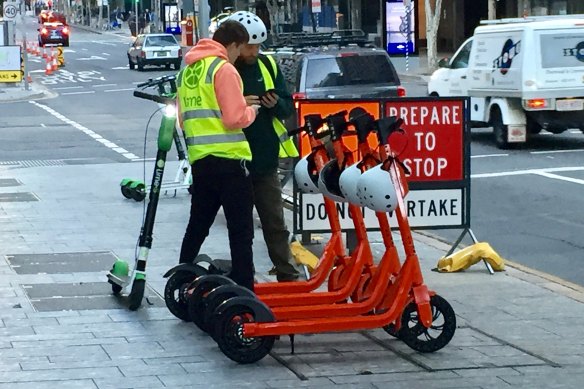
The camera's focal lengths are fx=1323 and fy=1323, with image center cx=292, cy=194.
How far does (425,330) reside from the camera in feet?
26.3

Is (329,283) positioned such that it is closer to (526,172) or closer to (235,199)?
(235,199)

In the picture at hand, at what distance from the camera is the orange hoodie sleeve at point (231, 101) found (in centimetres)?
812

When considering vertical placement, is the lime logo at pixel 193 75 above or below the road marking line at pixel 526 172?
above

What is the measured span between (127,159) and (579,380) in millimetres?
14663

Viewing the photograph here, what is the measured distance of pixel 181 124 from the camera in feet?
28.9

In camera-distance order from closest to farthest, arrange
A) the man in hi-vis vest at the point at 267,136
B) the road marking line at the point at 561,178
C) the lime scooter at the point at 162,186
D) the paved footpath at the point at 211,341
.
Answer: the paved footpath at the point at 211,341
the man in hi-vis vest at the point at 267,136
the lime scooter at the point at 162,186
the road marking line at the point at 561,178

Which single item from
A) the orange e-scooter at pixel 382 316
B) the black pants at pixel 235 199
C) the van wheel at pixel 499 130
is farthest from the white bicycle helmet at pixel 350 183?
the van wheel at pixel 499 130

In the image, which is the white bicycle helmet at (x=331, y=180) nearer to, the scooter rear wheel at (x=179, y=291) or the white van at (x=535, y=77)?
the scooter rear wheel at (x=179, y=291)

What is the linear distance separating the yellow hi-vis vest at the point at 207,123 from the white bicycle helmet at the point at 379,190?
2.96 ft

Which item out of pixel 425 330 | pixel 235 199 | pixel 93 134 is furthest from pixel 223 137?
pixel 93 134

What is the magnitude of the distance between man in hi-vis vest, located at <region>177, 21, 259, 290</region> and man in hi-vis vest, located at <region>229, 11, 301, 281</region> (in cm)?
45

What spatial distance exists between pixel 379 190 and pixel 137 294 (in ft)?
7.47

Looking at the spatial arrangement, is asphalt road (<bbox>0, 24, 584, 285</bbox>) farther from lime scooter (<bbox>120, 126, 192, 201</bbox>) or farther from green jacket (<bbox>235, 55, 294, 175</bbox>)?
lime scooter (<bbox>120, 126, 192, 201</bbox>)

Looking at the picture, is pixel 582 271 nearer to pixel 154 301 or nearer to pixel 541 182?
pixel 154 301
